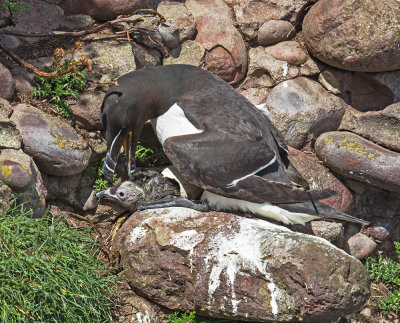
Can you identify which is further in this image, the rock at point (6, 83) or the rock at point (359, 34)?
the rock at point (359, 34)

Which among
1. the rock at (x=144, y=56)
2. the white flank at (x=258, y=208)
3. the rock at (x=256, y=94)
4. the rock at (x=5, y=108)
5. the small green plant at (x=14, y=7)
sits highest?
the small green plant at (x=14, y=7)

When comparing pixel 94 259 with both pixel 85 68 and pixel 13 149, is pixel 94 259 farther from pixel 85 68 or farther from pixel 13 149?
pixel 85 68

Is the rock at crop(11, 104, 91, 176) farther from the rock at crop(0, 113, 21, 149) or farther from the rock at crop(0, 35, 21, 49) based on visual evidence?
the rock at crop(0, 35, 21, 49)

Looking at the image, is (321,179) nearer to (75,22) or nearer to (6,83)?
(75,22)

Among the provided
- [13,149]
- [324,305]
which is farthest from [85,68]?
[324,305]

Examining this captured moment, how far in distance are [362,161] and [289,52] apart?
1419 mm

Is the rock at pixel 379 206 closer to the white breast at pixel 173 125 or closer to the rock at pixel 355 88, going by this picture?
the rock at pixel 355 88

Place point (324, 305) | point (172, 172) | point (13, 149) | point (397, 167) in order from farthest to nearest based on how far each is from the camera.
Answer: point (397, 167)
point (172, 172)
point (13, 149)
point (324, 305)

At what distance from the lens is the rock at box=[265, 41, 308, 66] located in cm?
673

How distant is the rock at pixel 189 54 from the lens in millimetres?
6496

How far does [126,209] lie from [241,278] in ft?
4.87

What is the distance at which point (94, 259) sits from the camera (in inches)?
205

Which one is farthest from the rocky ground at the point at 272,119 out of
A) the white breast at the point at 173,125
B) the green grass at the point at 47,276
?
the white breast at the point at 173,125

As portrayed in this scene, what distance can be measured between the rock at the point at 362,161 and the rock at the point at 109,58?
2127mm
